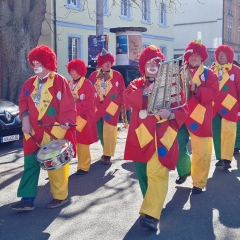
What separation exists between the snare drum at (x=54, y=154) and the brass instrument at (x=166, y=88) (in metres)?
1.12

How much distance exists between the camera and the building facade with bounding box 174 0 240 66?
39.4 meters

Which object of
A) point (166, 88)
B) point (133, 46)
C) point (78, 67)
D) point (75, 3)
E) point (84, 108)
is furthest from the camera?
Answer: point (75, 3)

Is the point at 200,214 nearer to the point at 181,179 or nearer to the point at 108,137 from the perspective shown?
the point at 181,179

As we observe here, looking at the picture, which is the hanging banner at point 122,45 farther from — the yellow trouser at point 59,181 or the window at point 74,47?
the yellow trouser at point 59,181

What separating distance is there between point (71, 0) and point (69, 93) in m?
18.7

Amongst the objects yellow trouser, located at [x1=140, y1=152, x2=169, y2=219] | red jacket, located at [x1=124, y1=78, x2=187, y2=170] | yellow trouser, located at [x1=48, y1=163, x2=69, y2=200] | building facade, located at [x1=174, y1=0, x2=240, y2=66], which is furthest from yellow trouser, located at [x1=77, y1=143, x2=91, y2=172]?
→ building facade, located at [x1=174, y1=0, x2=240, y2=66]

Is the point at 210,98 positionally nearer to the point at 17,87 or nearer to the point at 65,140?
the point at 65,140

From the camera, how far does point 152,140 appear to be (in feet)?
15.3

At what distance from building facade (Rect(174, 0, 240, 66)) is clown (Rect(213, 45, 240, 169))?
104 feet

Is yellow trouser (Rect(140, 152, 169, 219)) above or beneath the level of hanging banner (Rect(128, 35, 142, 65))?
beneath

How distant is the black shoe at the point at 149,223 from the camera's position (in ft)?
15.3

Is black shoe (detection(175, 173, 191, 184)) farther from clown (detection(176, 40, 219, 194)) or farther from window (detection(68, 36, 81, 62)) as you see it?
window (detection(68, 36, 81, 62))

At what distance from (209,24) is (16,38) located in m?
29.5

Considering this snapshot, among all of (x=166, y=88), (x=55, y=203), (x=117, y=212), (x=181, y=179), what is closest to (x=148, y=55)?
(x=166, y=88)
